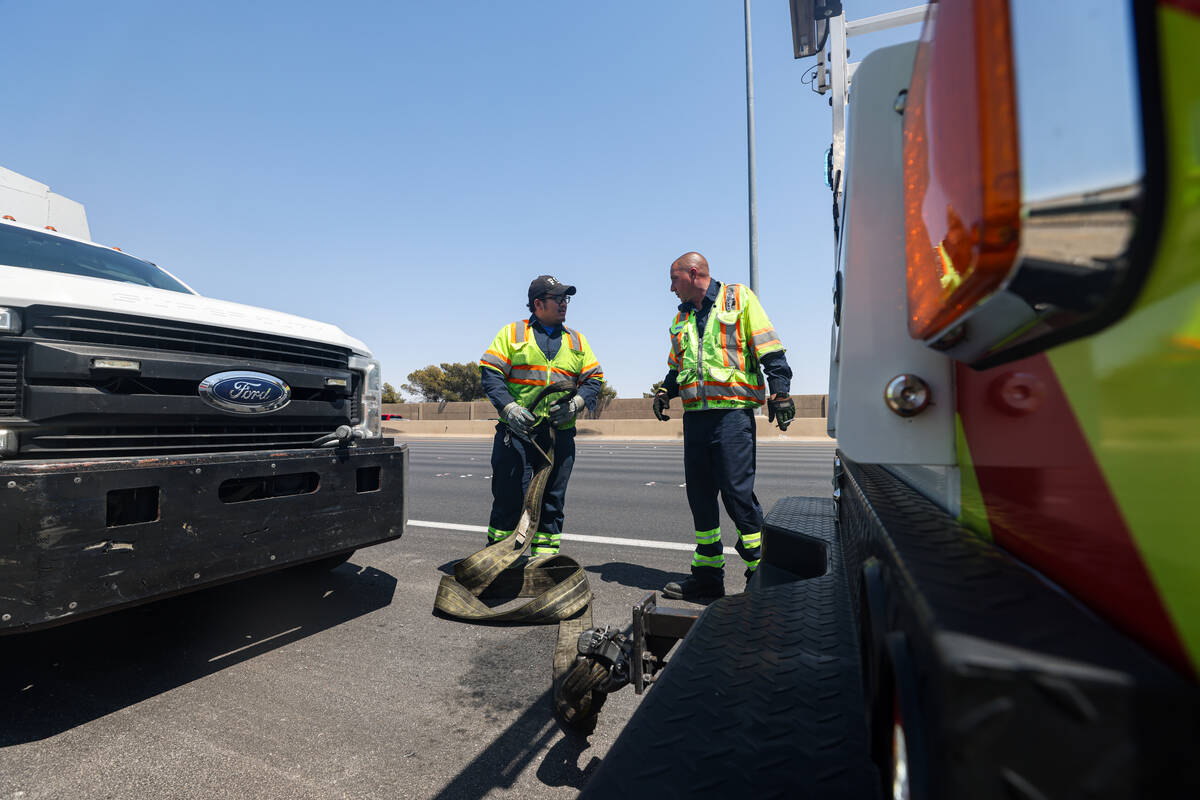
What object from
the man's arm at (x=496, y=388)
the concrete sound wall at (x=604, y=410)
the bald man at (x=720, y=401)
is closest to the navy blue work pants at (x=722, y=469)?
the bald man at (x=720, y=401)

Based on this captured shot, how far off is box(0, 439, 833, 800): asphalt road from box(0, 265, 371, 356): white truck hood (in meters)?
1.42

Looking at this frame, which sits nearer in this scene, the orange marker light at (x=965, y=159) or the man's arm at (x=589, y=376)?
the orange marker light at (x=965, y=159)

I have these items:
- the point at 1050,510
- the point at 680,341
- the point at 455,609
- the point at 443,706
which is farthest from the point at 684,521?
the point at 1050,510

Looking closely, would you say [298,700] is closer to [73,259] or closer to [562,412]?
[562,412]

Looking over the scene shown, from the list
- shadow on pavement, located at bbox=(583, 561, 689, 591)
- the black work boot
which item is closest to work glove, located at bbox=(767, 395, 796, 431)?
the black work boot

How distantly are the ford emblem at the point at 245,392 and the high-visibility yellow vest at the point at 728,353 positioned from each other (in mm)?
2146

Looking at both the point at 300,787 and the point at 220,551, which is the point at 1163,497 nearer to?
the point at 300,787

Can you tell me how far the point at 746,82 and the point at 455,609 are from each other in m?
22.2

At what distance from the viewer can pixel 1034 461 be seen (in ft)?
2.10

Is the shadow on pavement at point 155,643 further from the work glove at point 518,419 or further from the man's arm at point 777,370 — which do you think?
the man's arm at point 777,370

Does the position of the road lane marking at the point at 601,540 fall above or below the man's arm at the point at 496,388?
below

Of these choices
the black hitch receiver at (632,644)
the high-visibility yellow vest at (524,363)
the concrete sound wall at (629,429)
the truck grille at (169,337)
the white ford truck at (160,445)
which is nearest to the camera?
the black hitch receiver at (632,644)

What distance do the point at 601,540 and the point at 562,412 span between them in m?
1.62

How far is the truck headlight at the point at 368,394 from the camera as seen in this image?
3.26 metres
